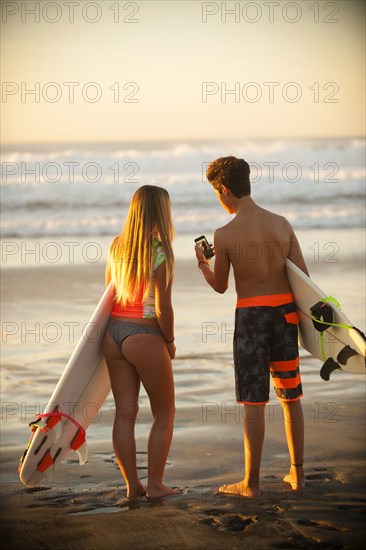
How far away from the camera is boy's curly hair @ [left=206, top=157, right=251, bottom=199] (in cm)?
409

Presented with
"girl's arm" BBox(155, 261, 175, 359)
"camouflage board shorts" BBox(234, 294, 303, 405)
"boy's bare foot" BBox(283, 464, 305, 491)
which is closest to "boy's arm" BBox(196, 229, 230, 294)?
"camouflage board shorts" BBox(234, 294, 303, 405)

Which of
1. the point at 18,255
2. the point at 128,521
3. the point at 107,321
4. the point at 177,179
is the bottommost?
the point at 128,521

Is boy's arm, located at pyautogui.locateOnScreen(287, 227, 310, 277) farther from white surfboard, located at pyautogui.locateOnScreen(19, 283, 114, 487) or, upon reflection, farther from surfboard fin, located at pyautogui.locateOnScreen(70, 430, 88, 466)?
surfboard fin, located at pyautogui.locateOnScreen(70, 430, 88, 466)

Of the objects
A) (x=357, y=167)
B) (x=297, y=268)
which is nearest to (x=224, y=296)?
(x=297, y=268)

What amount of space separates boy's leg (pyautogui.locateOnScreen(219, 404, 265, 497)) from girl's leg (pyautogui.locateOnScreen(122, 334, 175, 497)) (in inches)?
12.2

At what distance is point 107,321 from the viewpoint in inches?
163

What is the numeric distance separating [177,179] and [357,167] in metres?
4.38

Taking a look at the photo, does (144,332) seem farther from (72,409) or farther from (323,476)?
(323,476)

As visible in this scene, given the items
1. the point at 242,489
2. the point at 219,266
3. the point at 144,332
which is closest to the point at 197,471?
the point at 242,489

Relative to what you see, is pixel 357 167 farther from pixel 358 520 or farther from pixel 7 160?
pixel 358 520

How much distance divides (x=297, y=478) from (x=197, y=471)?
552mm

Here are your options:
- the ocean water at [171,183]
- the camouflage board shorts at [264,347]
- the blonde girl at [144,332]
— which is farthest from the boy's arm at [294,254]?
the ocean water at [171,183]

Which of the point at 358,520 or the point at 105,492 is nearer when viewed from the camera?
the point at 358,520

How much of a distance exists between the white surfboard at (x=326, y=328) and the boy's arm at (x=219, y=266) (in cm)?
30
